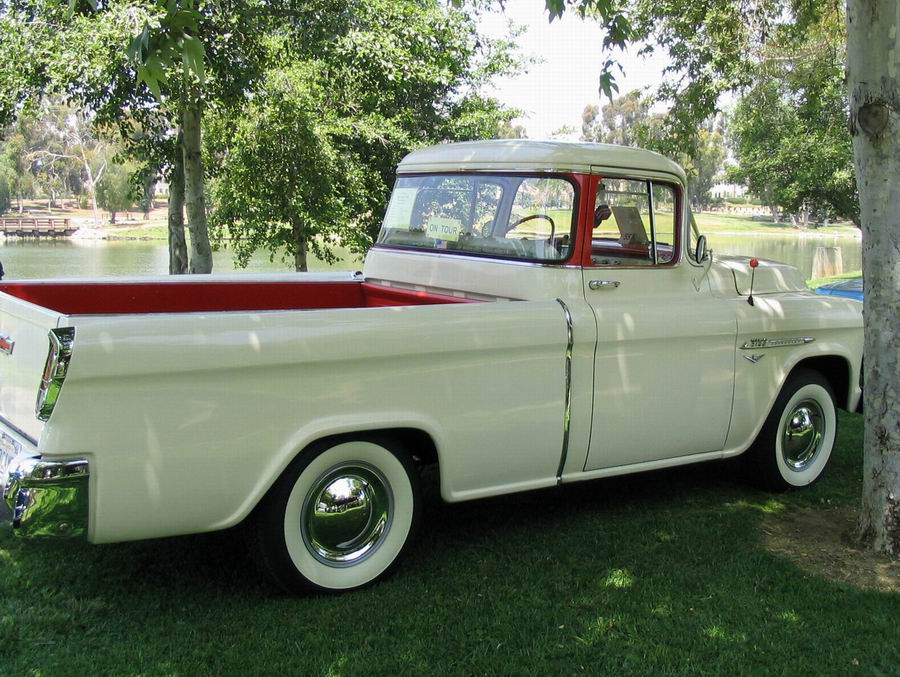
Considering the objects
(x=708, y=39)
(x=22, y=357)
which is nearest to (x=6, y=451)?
(x=22, y=357)

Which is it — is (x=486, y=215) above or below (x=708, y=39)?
below

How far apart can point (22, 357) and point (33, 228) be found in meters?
62.4

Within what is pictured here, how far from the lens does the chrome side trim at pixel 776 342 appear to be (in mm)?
4914

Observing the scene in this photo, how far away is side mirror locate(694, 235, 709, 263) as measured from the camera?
4918 millimetres

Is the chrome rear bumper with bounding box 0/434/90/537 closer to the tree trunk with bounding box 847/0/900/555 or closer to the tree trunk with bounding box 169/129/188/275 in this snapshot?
the tree trunk with bounding box 847/0/900/555

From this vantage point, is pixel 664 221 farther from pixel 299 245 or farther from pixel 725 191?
pixel 725 191

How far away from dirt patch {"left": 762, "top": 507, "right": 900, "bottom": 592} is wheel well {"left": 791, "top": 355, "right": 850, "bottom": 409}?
874mm

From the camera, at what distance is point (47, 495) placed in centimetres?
307

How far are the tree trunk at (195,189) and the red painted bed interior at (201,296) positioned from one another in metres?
7.11

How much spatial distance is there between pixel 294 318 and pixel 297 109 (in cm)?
1136

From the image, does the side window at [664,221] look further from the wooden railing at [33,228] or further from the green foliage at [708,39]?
the wooden railing at [33,228]

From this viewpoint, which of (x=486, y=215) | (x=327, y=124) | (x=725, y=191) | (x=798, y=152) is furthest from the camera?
(x=725, y=191)

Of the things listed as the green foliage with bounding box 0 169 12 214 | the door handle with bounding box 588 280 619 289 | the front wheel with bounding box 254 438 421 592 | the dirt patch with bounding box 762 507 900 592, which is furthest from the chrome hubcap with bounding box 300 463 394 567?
the green foliage with bounding box 0 169 12 214

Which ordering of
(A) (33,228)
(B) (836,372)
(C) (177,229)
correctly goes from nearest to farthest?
(B) (836,372)
(C) (177,229)
(A) (33,228)
